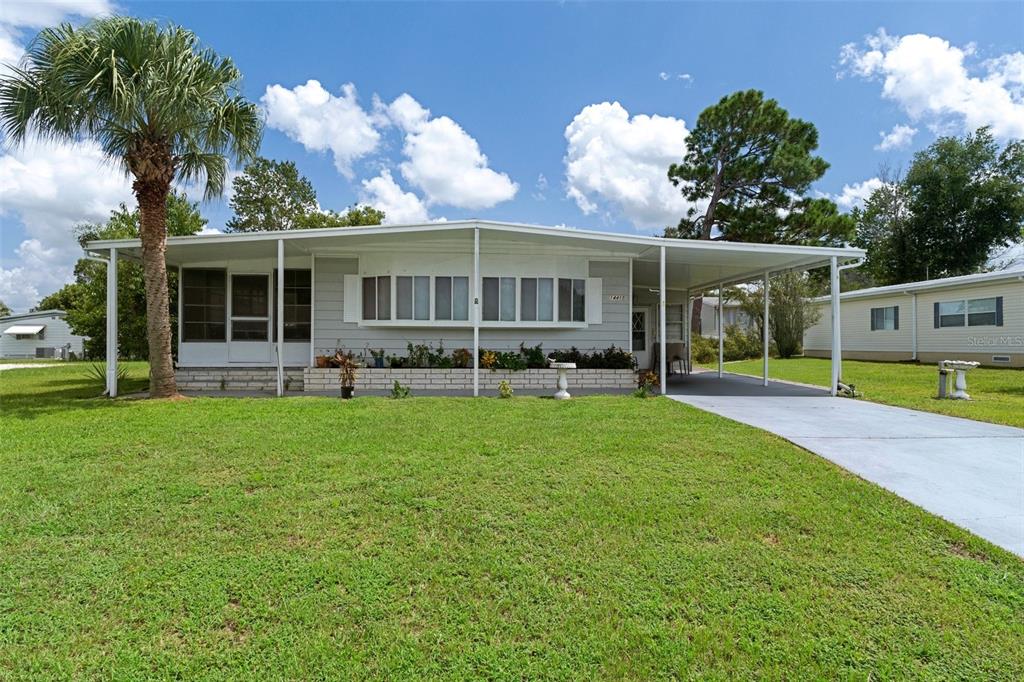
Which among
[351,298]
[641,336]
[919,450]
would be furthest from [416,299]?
[919,450]

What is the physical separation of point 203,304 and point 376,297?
4.06 m

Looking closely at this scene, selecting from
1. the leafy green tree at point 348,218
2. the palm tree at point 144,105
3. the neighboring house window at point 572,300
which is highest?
the leafy green tree at point 348,218

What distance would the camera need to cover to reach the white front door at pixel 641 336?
1320 centimetres

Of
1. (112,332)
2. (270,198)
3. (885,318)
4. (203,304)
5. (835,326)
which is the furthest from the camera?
(270,198)

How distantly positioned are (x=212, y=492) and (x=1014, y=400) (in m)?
12.5

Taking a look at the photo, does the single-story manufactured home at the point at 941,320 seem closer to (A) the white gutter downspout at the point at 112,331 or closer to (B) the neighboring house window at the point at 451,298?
(B) the neighboring house window at the point at 451,298

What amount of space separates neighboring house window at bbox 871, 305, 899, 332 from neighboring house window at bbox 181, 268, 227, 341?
73.6 ft

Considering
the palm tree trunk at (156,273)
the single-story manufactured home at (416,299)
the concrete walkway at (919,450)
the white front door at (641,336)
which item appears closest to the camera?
the concrete walkway at (919,450)

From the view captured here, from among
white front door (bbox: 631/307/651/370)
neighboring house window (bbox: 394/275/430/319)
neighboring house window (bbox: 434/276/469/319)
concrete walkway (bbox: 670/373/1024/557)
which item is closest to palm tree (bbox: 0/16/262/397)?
neighboring house window (bbox: 394/275/430/319)

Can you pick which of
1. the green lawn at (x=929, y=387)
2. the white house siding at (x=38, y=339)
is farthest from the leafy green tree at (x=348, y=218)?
the white house siding at (x=38, y=339)

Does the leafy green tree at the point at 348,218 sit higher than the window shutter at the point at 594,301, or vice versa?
the leafy green tree at the point at 348,218

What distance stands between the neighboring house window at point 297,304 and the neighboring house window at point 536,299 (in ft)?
15.5

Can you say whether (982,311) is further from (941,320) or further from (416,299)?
(416,299)

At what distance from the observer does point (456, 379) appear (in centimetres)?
998
